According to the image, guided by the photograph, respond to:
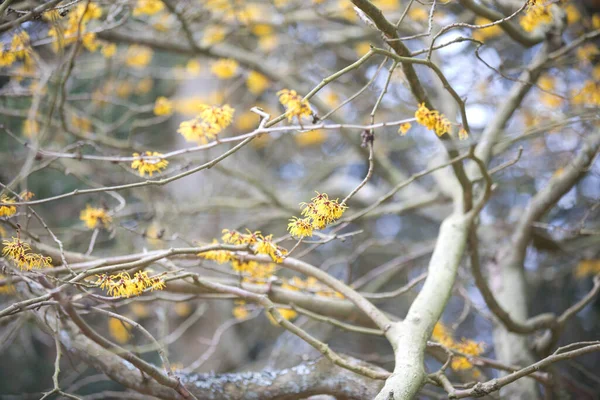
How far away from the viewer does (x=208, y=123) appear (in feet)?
6.64

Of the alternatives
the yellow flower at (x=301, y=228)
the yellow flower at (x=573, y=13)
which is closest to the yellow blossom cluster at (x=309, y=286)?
the yellow flower at (x=301, y=228)

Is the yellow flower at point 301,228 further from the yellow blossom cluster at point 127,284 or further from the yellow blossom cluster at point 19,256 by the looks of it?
the yellow blossom cluster at point 19,256

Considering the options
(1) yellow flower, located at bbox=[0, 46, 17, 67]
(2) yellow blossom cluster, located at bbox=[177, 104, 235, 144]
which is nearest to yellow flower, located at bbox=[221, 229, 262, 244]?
(2) yellow blossom cluster, located at bbox=[177, 104, 235, 144]

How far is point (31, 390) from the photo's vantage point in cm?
533

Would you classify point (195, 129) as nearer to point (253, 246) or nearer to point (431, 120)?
point (253, 246)

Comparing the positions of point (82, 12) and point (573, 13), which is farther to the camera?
point (573, 13)

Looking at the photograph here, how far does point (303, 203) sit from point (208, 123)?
539 mm

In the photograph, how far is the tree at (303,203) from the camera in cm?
196

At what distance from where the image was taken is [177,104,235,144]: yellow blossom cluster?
196 centimetres

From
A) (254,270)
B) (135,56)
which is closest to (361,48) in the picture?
(135,56)

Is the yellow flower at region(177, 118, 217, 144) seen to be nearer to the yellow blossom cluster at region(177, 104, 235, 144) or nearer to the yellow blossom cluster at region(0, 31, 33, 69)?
the yellow blossom cluster at region(177, 104, 235, 144)

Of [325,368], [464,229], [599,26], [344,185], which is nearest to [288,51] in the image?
[344,185]

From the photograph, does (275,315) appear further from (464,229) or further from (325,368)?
(464,229)

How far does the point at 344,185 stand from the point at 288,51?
154cm
